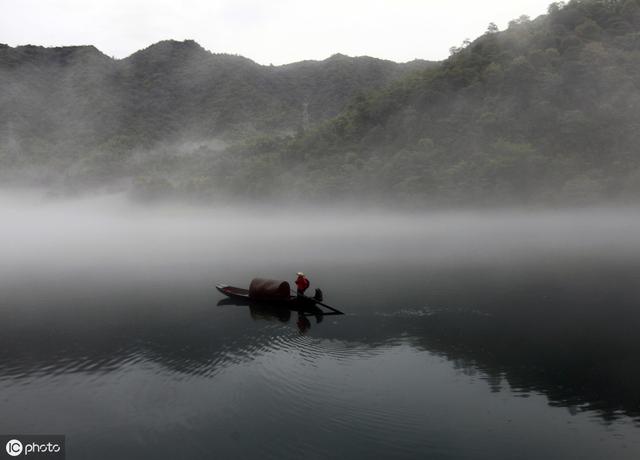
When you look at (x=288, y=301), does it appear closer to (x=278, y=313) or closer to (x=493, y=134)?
(x=278, y=313)

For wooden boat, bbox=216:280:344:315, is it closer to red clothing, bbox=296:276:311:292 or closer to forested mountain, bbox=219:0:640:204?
red clothing, bbox=296:276:311:292

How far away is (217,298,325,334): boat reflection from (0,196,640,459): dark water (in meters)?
0.29

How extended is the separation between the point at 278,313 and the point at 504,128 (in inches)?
4653

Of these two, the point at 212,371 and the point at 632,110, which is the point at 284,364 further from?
the point at 632,110

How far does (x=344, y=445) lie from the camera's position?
629 inches

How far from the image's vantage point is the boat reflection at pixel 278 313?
31869 millimetres

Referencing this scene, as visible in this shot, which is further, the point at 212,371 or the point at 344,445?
the point at 212,371

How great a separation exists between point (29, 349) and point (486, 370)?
28200mm

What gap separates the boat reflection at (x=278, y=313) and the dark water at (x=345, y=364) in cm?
29

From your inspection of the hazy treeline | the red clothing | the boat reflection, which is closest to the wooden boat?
the boat reflection

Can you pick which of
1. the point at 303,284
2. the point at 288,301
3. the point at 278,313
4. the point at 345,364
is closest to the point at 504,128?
the point at 303,284

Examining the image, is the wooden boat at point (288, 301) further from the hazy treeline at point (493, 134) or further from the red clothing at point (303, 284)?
the hazy treeline at point (493, 134)

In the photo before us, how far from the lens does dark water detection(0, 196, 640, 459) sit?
16531 millimetres

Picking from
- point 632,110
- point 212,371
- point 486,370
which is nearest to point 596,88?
point 632,110
